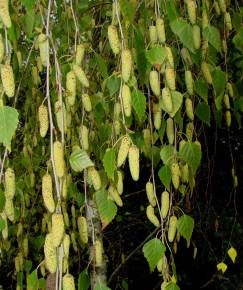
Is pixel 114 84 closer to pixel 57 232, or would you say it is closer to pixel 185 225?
pixel 185 225

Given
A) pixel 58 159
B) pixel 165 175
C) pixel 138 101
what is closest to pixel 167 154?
pixel 165 175

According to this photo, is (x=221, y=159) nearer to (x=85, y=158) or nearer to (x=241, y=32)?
(x=241, y=32)

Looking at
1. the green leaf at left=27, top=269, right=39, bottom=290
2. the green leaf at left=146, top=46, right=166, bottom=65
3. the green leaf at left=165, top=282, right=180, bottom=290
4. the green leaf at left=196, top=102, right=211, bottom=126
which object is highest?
the green leaf at left=146, top=46, right=166, bottom=65

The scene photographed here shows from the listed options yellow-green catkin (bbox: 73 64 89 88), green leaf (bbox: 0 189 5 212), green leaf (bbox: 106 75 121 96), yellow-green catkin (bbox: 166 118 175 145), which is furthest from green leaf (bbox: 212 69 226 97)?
green leaf (bbox: 0 189 5 212)

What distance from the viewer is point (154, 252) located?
3.07 ft

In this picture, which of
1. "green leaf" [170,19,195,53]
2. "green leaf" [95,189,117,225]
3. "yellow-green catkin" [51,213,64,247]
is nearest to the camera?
"yellow-green catkin" [51,213,64,247]

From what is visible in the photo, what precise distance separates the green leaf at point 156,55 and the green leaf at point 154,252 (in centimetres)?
30

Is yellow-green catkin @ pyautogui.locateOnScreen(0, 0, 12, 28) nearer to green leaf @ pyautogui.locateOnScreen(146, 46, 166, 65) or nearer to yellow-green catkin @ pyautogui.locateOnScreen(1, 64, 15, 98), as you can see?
yellow-green catkin @ pyautogui.locateOnScreen(1, 64, 15, 98)

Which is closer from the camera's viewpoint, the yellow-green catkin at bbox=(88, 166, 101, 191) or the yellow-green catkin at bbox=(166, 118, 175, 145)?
the yellow-green catkin at bbox=(88, 166, 101, 191)

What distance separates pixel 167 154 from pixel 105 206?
195 mm

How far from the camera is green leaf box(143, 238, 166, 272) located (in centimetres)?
93

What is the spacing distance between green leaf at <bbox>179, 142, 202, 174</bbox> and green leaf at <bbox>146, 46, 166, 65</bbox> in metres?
0.21

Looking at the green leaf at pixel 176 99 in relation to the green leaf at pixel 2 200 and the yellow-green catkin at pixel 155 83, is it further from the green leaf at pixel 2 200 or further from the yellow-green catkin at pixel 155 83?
the green leaf at pixel 2 200

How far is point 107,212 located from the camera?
3.01 feet
